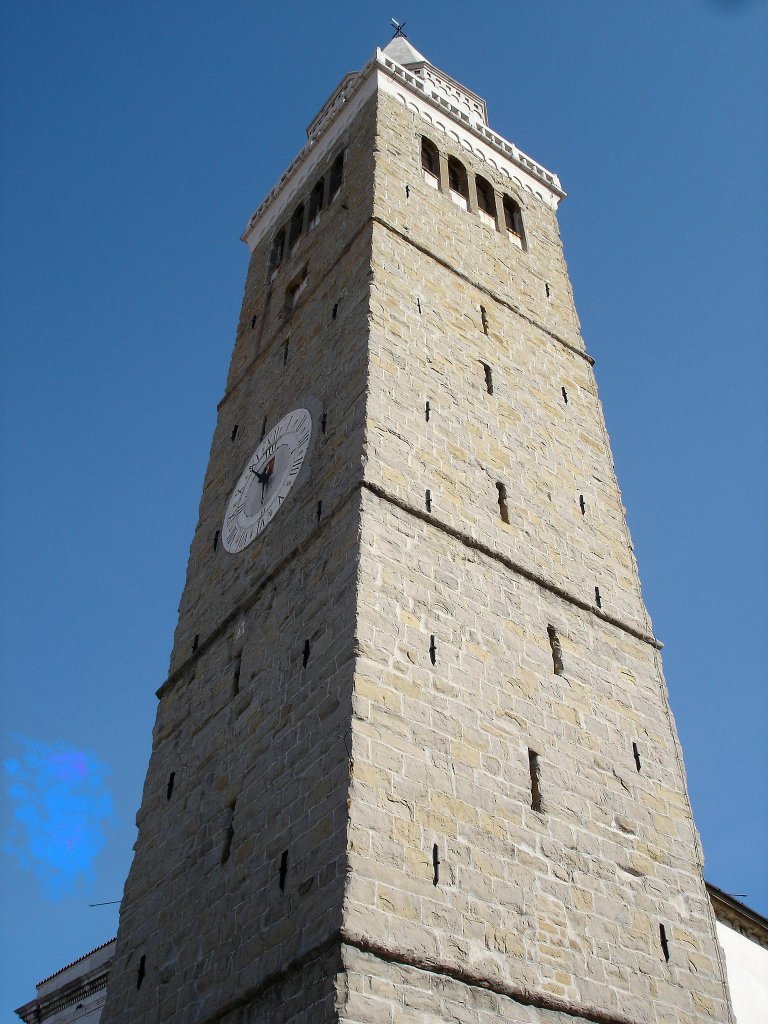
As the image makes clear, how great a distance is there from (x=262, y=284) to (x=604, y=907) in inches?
525

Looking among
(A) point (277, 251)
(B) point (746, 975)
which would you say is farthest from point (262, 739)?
(A) point (277, 251)

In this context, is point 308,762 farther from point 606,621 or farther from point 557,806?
point 606,621

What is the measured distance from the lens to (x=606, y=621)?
13.3 m

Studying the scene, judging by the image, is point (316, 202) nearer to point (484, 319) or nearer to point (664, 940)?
point (484, 319)

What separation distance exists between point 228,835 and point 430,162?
12.9 metres

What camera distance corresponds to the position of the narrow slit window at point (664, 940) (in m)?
10.5

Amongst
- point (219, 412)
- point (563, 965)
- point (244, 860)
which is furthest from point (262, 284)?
point (563, 965)

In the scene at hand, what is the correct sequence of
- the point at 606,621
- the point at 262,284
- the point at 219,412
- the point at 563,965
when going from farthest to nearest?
the point at 262,284 → the point at 219,412 → the point at 606,621 → the point at 563,965

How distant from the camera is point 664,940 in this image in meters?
10.6

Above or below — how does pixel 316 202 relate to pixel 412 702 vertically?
above

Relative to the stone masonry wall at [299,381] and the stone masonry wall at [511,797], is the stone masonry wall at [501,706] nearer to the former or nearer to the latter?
the stone masonry wall at [511,797]

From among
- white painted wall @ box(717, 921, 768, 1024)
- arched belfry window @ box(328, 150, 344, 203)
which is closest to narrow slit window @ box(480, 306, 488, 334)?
arched belfry window @ box(328, 150, 344, 203)

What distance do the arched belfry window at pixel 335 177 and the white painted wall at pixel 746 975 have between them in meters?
13.1

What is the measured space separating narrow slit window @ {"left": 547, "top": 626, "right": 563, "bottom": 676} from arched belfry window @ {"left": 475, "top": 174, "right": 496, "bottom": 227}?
30.6 feet
